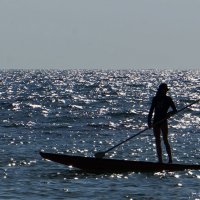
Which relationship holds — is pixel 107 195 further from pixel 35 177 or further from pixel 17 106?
pixel 17 106

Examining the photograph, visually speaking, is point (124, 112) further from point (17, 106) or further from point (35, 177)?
point (35, 177)

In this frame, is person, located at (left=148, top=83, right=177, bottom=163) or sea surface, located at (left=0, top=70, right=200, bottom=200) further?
person, located at (left=148, top=83, right=177, bottom=163)

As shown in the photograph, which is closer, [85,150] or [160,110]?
[160,110]

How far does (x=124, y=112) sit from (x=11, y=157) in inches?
991

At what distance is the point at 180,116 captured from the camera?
4538 centimetres

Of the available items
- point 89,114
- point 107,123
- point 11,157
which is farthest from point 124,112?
point 11,157

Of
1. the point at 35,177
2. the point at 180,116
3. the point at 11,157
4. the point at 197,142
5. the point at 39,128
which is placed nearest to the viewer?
the point at 35,177

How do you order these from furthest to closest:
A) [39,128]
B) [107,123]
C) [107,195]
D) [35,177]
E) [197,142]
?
[107,123], [39,128], [197,142], [35,177], [107,195]

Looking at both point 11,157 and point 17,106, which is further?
point 17,106

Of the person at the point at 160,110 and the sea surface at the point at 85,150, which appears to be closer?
the sea surface at the point at 85,150

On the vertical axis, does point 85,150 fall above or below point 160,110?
below

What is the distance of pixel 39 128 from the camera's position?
37031 millimetres

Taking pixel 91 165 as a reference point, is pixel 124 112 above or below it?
above

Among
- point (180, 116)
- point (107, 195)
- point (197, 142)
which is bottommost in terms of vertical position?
point (107, 195)
